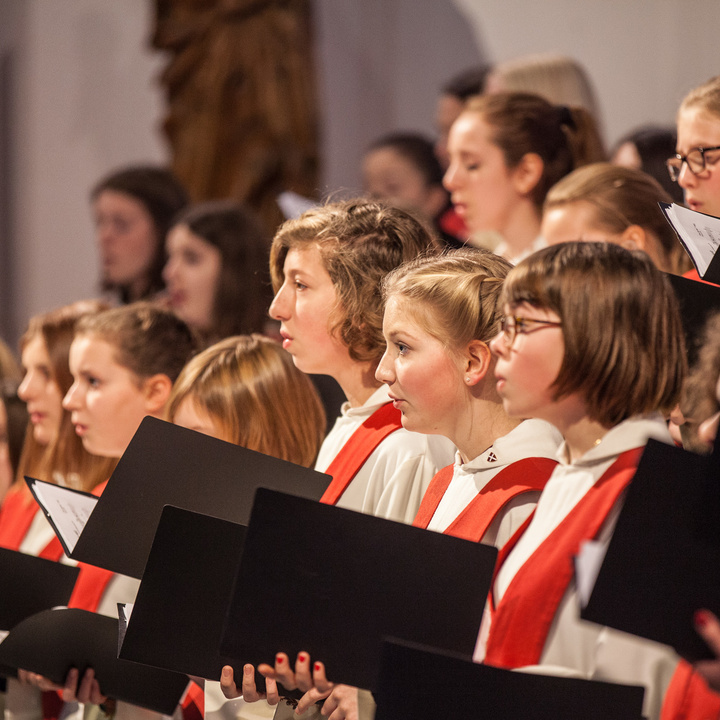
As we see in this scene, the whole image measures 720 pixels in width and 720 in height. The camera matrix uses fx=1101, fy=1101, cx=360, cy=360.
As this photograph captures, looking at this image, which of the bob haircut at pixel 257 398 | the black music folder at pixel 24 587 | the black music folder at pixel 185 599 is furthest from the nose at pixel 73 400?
the black music folder at pixel 185 599

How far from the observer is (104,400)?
3.23 meters

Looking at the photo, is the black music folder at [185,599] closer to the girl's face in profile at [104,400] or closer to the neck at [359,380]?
the neck at [359,380]

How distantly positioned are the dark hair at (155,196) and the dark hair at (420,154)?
98 cm

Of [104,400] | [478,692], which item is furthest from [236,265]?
[478,692]

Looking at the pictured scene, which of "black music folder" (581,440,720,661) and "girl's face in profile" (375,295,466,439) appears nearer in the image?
"black music folder" (581,440,720,661)

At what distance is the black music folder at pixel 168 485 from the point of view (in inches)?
87.3

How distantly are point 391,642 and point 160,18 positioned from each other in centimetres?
576

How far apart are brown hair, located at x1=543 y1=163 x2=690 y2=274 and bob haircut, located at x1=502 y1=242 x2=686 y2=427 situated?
1.13 m

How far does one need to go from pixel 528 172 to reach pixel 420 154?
4.85 ft

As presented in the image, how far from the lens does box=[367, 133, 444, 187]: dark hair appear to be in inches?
192

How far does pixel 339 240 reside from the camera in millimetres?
2596

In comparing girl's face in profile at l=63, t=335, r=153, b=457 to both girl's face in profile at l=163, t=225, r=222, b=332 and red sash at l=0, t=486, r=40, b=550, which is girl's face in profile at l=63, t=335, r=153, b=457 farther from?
girl's face in profile at l=163, t=225, r=222, b=332

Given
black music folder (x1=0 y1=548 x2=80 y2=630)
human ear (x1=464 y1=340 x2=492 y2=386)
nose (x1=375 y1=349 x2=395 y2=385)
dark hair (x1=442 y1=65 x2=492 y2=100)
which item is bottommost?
black music folder (x1=0 y1=548 x2=80 y2=630)

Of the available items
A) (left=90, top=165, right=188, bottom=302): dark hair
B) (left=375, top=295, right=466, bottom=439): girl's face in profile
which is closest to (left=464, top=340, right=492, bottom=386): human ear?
(left=375, top=295, right=466, bottom=439): girl's face in profile
